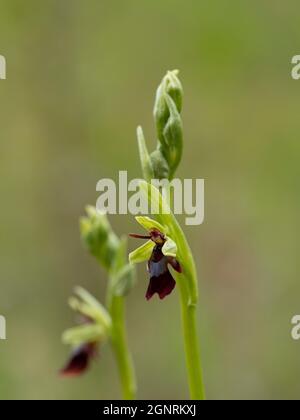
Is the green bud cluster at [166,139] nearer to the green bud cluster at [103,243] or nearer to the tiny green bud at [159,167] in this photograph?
the tiny green bud at [159,167]

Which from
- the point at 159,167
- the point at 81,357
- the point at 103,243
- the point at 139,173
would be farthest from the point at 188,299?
the point at 139,173

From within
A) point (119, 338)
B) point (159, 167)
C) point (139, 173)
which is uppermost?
point (139, 173)

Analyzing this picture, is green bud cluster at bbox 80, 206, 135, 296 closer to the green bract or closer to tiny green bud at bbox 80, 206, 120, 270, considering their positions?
tiny green bud at bbox 80, 206, 120, 270

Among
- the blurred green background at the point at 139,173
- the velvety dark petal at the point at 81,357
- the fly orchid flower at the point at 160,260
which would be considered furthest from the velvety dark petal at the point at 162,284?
the blurred green background at the point at 139,173

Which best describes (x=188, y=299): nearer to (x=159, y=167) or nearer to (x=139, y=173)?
(x=159, y=167)

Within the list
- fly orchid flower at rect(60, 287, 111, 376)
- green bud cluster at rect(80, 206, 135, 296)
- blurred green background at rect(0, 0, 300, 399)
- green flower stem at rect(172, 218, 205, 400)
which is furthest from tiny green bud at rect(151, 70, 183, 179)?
blurred green background at rect(0, 0, 300, 399)
